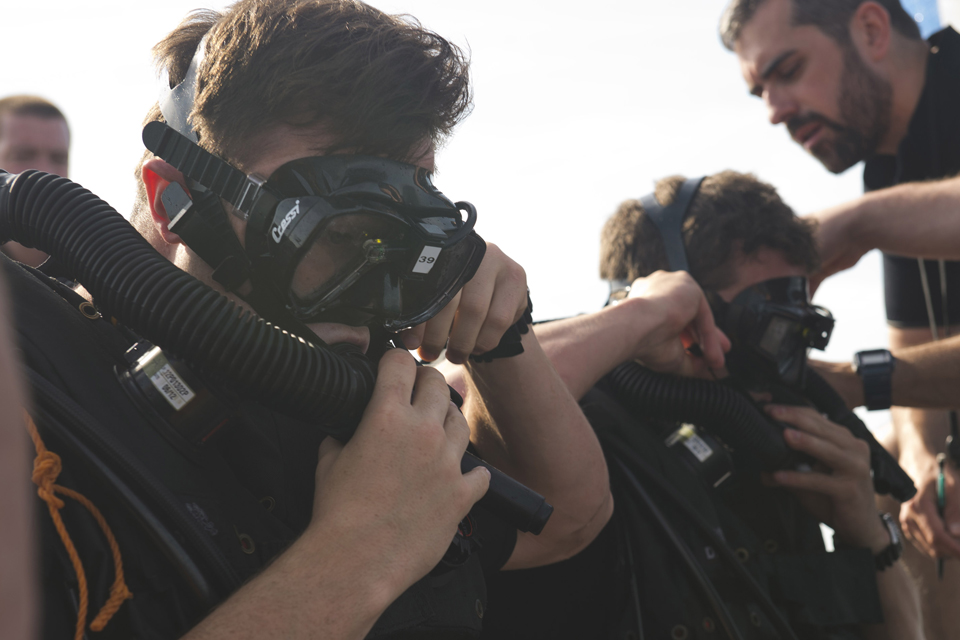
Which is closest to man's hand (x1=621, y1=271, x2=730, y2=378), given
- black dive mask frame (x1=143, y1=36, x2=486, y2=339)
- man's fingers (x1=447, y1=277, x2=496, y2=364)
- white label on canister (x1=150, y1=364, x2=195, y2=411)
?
man's fingers (x1=447, y1=277, x2=496, y2=364)

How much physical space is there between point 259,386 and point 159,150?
56 cm

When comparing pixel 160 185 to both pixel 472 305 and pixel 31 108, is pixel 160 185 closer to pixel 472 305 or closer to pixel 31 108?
pixel 472 305

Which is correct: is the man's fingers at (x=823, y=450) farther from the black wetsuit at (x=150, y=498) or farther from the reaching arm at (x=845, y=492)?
the black wetsuit at (x=150, y=498)

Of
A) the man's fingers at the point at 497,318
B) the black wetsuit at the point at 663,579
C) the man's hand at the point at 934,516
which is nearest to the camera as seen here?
the man's fingers at the point at 497,318

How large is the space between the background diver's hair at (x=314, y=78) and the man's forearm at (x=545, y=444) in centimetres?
64

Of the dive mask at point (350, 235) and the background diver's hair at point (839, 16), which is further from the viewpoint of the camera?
the background diver's hair at point (839, 16)

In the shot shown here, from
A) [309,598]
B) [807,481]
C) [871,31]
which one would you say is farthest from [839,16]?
[309,598]

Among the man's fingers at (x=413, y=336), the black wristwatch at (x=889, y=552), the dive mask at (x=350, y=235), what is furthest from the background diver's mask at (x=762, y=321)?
the dive mask at (x=350, y=235)

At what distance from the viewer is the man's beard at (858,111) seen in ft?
13.8

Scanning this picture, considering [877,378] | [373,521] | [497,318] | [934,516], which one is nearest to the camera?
[373,521]

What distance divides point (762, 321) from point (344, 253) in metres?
1.70

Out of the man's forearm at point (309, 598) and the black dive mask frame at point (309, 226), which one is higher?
the black dive mask frame at point (309, 226)

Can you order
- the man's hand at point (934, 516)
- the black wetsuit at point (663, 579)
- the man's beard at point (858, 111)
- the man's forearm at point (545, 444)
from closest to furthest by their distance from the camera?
the man's forearm at point (545, 444) → the black wetsuit at point (663, 579) → the man's hand at point (934, 516) → the man's beard at point (858, 111)

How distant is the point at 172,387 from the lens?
4.39ft
